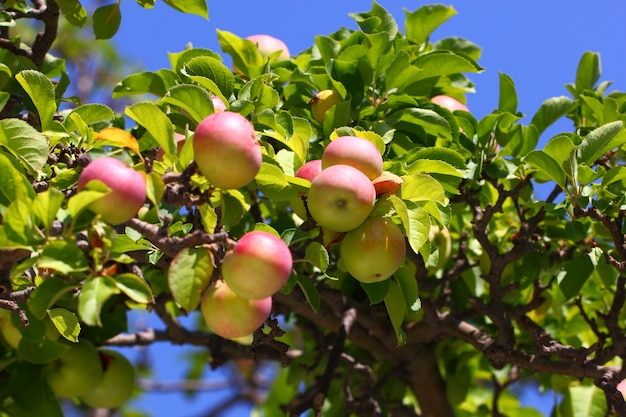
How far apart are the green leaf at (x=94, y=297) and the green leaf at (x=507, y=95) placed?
4.18 ft

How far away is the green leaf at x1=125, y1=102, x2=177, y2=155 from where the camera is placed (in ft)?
4.17

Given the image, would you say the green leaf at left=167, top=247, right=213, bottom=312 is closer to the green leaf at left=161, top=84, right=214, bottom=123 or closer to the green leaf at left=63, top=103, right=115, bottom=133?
the green leaf at left=161, top=84, right=214, bottom=123

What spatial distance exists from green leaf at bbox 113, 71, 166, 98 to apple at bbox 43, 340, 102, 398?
2.28ft

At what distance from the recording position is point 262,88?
5.03 feet

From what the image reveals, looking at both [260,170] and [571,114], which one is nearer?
[260,170]

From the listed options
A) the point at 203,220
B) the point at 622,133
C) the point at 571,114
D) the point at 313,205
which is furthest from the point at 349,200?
the point at 571,114

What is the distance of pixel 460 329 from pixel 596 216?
611 mm

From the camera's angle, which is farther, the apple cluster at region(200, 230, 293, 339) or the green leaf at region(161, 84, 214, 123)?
the green leaf at region(161, 84, 214, 123)

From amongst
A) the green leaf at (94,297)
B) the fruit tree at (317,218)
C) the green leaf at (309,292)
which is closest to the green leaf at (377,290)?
the fruit tree at (317,218)

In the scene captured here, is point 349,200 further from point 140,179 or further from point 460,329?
point 460,329

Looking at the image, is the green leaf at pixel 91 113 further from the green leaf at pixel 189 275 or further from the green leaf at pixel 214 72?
the green leaf at pixel 189 275

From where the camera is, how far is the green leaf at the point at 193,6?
6.40 feet

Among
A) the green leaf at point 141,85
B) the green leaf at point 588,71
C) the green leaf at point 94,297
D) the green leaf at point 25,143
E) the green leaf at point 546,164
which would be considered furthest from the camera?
the green leaf at point 588,71

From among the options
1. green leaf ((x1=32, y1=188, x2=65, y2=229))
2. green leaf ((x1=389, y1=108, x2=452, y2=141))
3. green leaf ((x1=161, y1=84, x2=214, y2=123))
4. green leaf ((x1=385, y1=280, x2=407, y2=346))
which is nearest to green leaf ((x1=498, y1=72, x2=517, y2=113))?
green leaf ((x1=389, y1=108, x2=452, y2=141))
